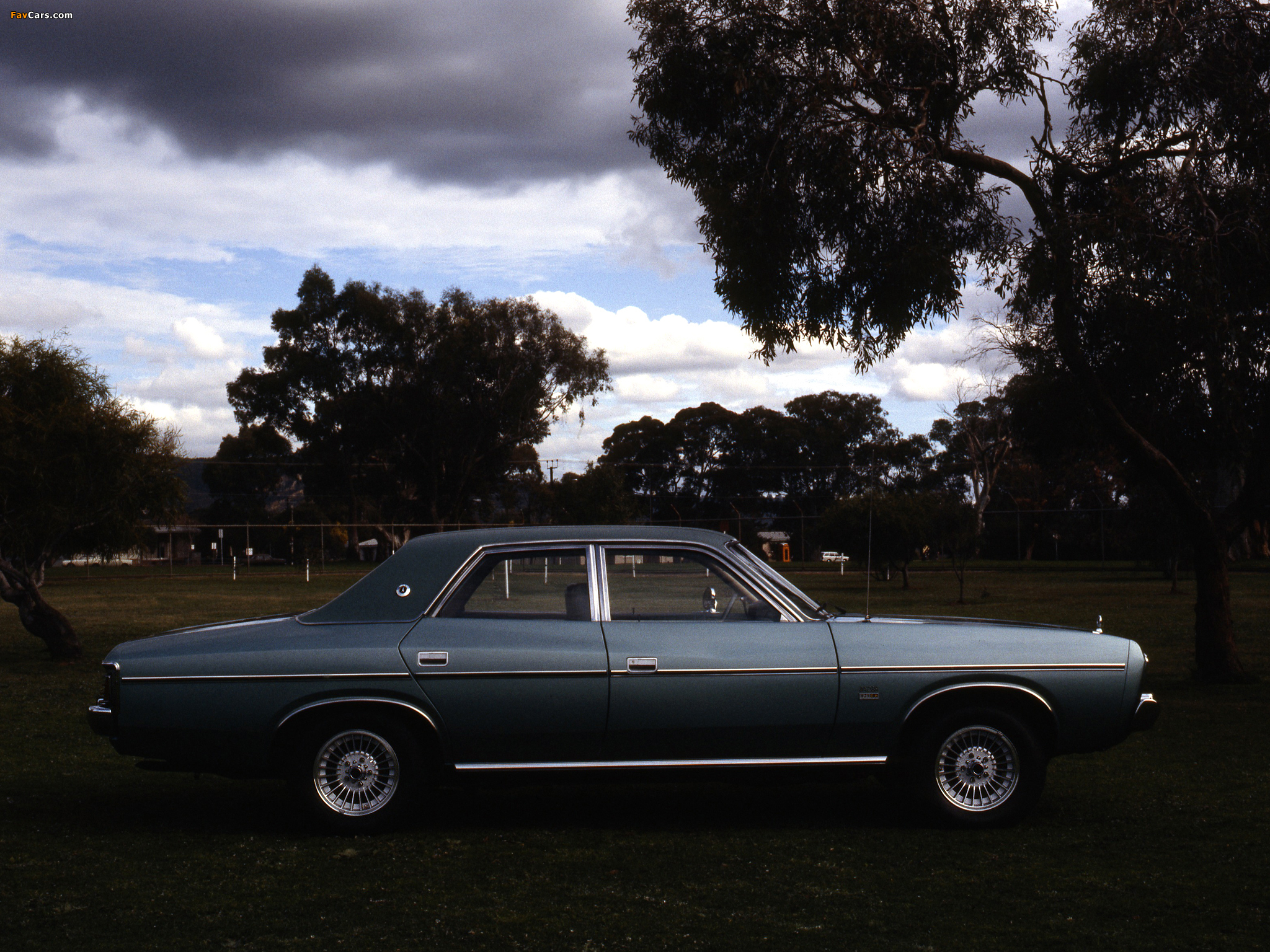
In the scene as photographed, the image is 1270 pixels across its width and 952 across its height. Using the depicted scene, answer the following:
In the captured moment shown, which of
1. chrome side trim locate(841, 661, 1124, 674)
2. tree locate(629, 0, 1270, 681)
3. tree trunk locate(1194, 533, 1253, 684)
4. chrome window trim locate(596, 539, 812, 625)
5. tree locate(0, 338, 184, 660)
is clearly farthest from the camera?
tree locate(0, 338, 184, 660)

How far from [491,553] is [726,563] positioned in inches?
49.6

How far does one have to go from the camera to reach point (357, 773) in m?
6.26

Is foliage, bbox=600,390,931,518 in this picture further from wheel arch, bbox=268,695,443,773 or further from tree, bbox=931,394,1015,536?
wheel arch, bbox=268,695,443,773

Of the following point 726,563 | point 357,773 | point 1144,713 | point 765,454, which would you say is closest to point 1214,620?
point 1144,713

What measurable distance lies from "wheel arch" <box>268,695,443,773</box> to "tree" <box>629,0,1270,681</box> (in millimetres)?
7462

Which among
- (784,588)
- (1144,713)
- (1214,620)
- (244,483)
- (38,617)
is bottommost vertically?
(38,617)

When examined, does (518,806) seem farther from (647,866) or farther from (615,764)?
(647,866)

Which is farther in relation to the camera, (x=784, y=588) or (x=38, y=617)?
(x=38, y=617)

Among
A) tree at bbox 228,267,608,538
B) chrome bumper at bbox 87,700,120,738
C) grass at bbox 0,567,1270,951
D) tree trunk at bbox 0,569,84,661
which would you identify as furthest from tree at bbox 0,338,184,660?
tree at bbox 228,267,608,538

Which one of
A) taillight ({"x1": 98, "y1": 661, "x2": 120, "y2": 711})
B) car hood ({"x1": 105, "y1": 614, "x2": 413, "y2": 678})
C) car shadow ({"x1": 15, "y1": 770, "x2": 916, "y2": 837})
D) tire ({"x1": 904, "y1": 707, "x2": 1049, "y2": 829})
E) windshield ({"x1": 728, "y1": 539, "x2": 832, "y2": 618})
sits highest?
windshield ({"x1": 728, "y1": 539, "x2": 832, "y2": 618})

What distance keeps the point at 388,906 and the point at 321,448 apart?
56.4 metres

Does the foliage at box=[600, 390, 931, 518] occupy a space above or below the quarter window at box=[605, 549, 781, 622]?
above

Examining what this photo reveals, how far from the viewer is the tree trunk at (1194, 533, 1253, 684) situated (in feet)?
43.2

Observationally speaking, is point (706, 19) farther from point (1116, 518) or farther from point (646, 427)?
point (646, 427)
